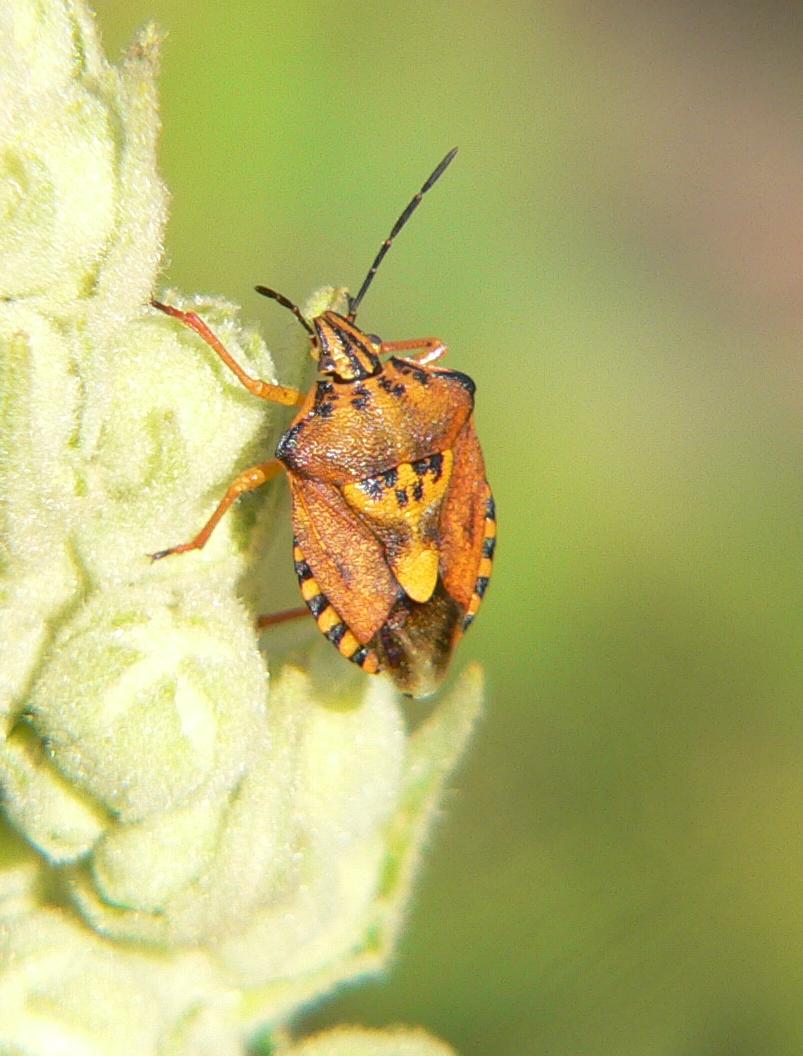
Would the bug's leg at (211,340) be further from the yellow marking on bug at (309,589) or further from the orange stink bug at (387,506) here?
the yellow marking on bug at (309,589)

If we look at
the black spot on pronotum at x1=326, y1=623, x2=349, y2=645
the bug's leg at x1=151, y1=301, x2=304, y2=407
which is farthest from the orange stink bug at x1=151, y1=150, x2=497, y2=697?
the bug's leg at x1=151, y1=301, x2=304, y2=407

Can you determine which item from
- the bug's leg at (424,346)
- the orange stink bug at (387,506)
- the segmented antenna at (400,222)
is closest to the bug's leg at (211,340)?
the orange stink bug at (387,506)

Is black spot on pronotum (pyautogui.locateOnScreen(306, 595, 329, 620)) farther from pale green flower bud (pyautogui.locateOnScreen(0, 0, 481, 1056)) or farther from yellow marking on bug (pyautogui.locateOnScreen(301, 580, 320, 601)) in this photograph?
pale green flower bud (pyautogui.locateOnScreen(0, 0, 481, 1056))

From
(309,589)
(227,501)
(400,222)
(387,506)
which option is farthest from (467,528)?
(227,501)

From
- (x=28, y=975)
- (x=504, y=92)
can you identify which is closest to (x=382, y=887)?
(x=28, y=975)

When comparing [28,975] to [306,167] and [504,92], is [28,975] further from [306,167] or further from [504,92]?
[504,92]

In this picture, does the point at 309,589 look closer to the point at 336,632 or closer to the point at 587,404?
the point at 336,632
